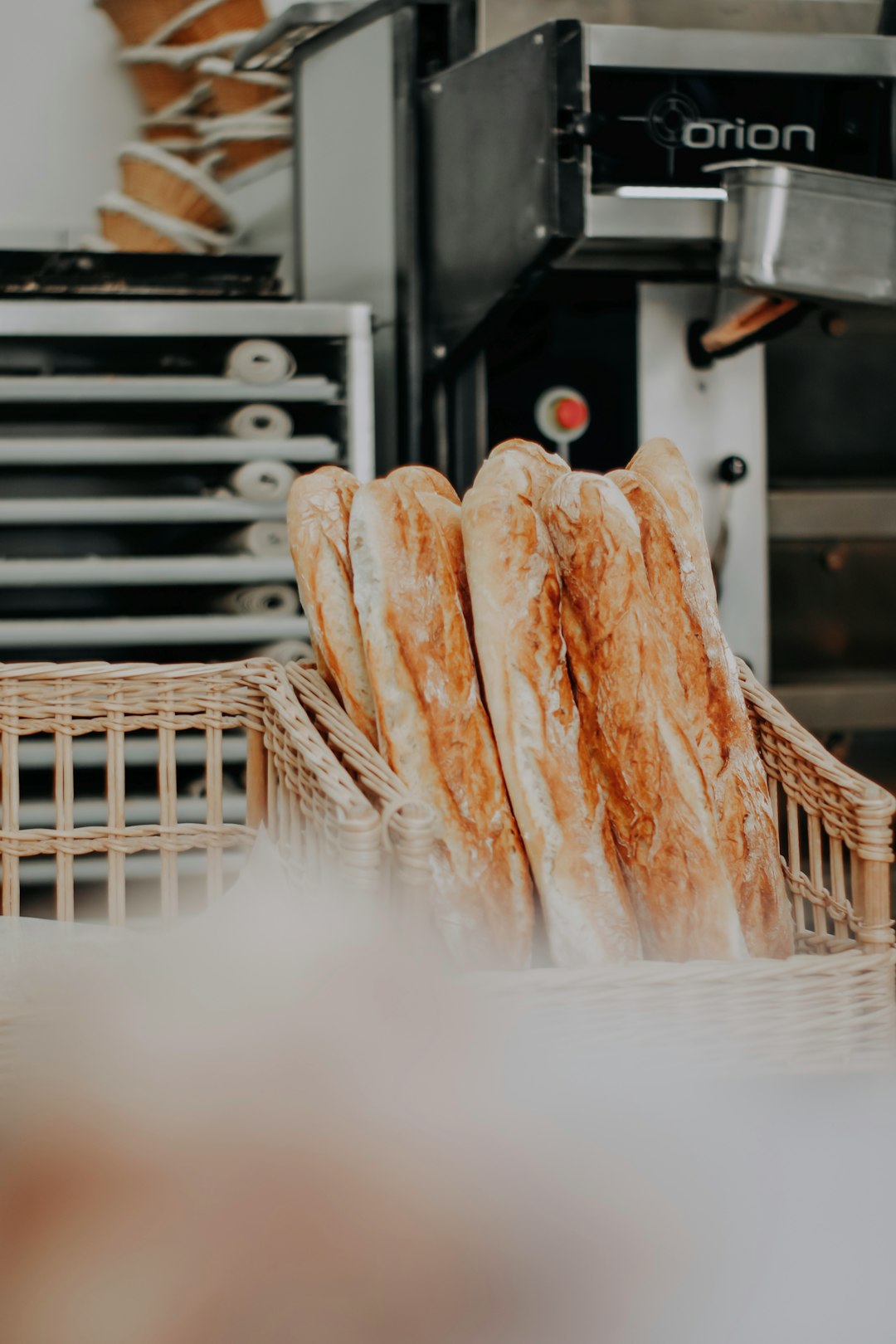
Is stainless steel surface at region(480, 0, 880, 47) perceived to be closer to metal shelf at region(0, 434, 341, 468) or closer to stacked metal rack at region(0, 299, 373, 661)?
stacked metal rack at region(0, 299, 373, 661)

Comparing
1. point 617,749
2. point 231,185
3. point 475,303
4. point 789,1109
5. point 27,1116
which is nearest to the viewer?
point 27,1116

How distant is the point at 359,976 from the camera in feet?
1.81

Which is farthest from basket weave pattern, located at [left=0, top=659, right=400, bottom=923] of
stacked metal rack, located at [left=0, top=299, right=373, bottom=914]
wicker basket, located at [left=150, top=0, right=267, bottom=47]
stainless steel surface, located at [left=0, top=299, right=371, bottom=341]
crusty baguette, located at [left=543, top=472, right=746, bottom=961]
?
wicker basket, located at [left=150, top=0, right=267, bottom=47]

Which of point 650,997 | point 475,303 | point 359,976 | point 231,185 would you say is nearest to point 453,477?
point 475,303

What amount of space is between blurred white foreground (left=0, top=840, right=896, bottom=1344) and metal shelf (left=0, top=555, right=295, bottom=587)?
123 centimetres

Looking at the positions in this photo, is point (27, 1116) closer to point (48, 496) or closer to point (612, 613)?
point (612, 613)

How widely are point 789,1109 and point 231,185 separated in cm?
219

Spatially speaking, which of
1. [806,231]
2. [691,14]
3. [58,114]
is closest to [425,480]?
[806,231]

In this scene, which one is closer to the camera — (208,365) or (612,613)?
(612,613)

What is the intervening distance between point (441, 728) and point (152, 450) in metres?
1.10

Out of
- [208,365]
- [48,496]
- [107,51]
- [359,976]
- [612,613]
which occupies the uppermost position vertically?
[107,51]

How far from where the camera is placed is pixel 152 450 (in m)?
1.79

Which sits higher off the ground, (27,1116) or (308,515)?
(308,515)

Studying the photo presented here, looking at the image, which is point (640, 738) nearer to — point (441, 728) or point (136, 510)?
point (441, 728)
